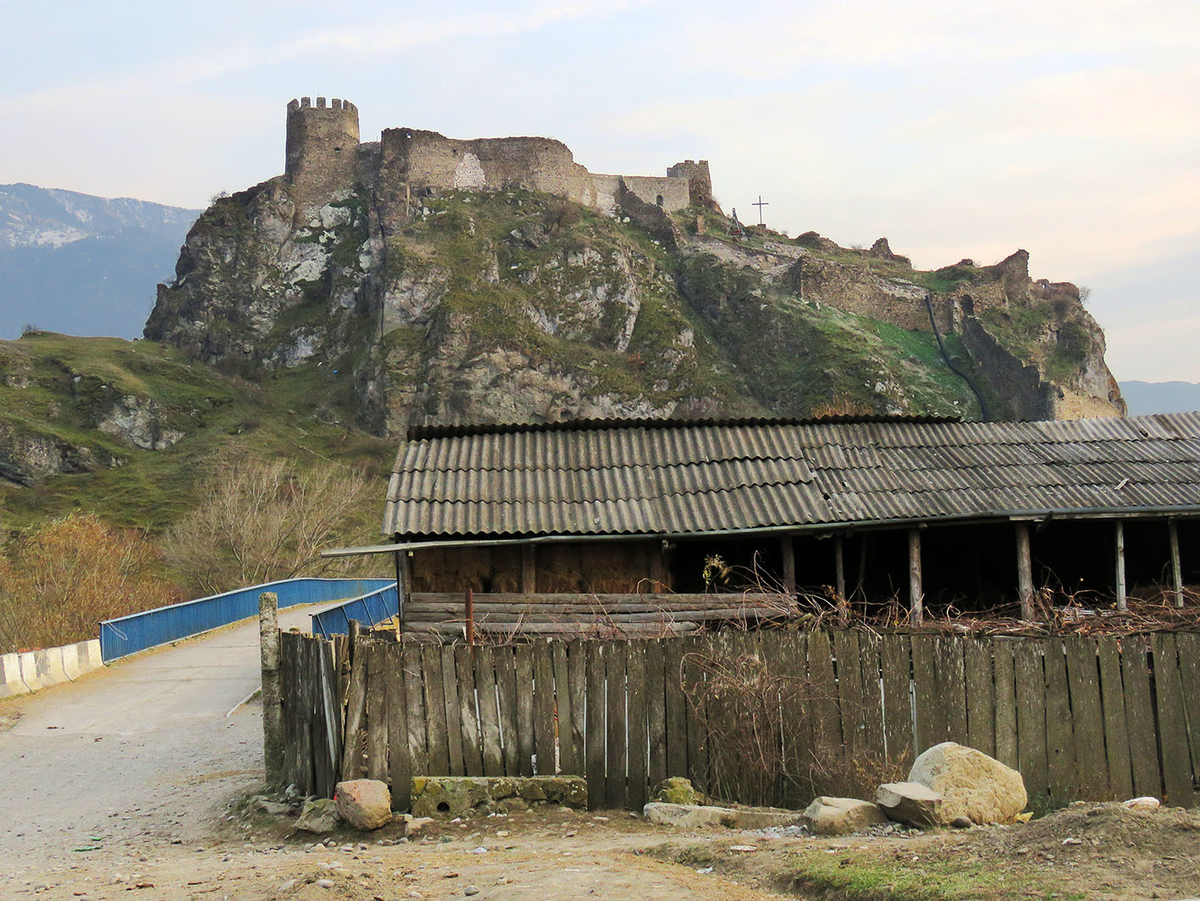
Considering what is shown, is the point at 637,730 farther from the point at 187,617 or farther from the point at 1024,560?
the point at 187,617

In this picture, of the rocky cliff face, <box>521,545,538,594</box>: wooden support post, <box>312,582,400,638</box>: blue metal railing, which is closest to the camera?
<box>521,545,538,594</box>: wooden support post

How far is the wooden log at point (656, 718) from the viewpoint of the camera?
7.80 m

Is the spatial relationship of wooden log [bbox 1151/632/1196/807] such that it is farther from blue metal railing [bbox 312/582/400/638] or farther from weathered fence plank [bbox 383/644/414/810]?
blue metal railing [bbox 312/582/400/638]

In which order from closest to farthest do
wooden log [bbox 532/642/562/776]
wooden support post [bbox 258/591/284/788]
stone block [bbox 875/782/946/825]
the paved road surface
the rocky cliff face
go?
1. stone block [bbox 875/782/946/825]
2. wooden log [bbox 532/642/562/776]
3. the paved road surface
4. wooden support post [bbox 258/591/284/788]
5. the rocky cliff face

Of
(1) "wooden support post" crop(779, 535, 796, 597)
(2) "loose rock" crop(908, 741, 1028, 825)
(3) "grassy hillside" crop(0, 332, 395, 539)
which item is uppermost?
(3) "grassy hillside" crop(0, 332, 395, 539)

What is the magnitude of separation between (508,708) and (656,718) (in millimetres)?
1126

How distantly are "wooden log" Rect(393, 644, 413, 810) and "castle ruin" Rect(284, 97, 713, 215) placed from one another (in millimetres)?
70255

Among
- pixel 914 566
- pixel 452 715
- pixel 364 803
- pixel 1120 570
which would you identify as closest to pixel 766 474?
pixel 914 566

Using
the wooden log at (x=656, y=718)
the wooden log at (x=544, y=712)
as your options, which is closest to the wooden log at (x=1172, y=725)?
the wooden log at (x=656, y=718)

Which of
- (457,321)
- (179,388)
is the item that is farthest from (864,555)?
(179,388)

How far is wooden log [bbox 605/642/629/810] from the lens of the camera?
7805mm

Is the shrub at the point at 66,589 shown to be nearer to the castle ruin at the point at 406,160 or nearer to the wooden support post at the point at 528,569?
the wooden support post at the point at 528,569

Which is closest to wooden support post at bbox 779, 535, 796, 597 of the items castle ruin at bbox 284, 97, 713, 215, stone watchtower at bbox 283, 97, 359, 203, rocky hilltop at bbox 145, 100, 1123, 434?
→ rocky hilltop at bbox 145, 100, 1123, 434

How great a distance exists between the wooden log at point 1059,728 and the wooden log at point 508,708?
13.0ft
